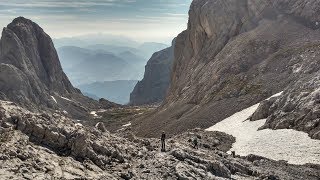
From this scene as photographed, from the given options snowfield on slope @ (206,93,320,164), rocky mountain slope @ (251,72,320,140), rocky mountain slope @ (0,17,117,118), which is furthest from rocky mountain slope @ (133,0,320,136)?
rocky mountain slope @ (0,17,117,118)

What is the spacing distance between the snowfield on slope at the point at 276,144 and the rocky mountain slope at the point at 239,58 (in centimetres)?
1359

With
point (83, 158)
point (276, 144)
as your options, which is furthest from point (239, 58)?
point (83, 158)

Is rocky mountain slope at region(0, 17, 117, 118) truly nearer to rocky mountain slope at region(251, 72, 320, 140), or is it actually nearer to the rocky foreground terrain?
rocky mountain slope at region(251, 72, 320, 140)

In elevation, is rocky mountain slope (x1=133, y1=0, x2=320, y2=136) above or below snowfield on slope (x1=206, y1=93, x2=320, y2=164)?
above

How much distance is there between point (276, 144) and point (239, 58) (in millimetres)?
Answer: 47205

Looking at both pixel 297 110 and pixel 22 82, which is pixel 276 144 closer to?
pixel 297 110

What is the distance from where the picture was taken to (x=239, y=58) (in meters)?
93.5

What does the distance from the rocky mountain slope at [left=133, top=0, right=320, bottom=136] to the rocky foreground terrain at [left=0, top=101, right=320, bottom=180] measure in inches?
1486

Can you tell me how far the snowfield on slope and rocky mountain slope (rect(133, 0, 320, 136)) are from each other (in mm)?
13591

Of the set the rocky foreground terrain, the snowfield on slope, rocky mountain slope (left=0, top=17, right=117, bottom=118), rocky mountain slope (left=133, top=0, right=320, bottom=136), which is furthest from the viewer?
rocky mountain slope (left=0, top=17, right=117, bottom=118)

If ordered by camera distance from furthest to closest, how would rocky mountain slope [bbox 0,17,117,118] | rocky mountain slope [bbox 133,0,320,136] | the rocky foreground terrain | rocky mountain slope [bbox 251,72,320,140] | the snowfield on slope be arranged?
rocky mountain slope [bbox 0,17,117,118] → rocky mountain slope [bbox 133,0,320,136] → rocky mountain slope [bbox 251,72,320,140] → the snowfield on slope → the rocky foreground terrain

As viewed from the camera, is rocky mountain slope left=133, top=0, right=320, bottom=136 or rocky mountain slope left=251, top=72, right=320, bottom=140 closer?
rocky mountain slope left=251, top=72, right=320, bottom=140

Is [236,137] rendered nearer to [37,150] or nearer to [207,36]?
[37,150]

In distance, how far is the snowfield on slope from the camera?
143 feet
